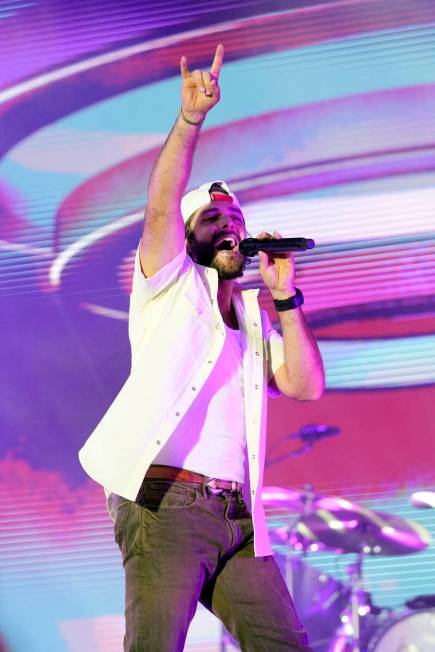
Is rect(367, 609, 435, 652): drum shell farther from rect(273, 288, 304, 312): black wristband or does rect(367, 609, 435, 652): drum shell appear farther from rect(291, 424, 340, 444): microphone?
rect(273, 288, 304, 312): black wristband

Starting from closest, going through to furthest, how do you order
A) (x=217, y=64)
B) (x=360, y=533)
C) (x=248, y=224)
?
(x=217, y=64), (x=360, y=533), (x=248, y=224)

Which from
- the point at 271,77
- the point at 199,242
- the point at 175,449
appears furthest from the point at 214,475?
the point at 271,77

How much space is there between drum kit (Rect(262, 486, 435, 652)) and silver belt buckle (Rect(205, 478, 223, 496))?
131 centimetres

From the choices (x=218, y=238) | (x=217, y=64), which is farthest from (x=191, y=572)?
(x=217, y=64)

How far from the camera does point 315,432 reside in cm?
327

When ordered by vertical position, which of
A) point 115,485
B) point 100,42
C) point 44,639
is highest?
point 100,42

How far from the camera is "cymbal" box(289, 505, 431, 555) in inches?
124

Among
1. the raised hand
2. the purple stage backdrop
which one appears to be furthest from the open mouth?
the purple stage backdrop

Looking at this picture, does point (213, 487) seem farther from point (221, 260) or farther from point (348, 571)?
point (348, 571)

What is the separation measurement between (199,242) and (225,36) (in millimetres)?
1530

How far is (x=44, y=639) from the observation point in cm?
335

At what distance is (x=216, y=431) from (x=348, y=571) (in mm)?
1364

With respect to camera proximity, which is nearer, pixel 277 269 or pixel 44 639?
pixel 277 269

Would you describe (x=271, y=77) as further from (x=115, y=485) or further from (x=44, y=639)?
(x=44, y=639)
